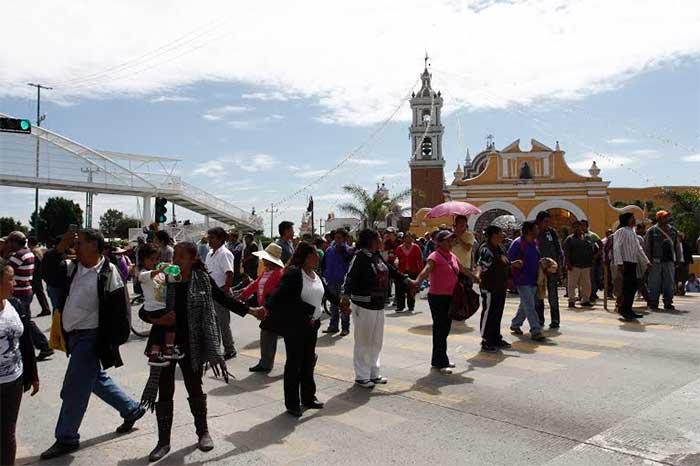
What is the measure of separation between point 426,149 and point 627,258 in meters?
45.4

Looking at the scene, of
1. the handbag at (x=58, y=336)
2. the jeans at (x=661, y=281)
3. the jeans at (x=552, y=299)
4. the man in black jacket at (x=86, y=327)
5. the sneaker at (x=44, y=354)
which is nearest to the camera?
the man in black jacket at (x=86, y=327)

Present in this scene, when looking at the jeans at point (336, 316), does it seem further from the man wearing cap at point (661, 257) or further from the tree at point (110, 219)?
the tree at point (110, 219)

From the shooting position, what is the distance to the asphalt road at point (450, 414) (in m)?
4.68

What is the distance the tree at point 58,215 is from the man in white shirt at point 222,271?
6440cm

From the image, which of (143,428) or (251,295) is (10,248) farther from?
(143,428)

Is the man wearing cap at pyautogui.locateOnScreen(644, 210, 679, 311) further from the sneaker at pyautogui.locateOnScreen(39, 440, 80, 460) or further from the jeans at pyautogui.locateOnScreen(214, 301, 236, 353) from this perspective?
the sneaker at pyautogui.locateOnScreen(39, 440, 80, 460)

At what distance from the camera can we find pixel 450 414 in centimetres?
565

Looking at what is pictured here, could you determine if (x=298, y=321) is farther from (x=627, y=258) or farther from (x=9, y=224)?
(x=9, y=224)

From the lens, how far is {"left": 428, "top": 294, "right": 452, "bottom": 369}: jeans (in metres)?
7.29

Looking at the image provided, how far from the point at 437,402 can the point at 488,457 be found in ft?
4.88

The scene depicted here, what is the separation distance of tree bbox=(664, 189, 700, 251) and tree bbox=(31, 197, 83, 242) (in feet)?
194

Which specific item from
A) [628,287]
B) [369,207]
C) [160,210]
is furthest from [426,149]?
[628,287]

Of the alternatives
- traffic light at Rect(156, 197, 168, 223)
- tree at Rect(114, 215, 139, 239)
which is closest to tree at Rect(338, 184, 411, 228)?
traffic light at Rect(156, 197, 168, 223)

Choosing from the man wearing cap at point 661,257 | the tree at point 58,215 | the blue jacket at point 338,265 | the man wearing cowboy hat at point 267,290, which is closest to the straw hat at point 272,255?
the man wearing cowboy hat at point 267,290
